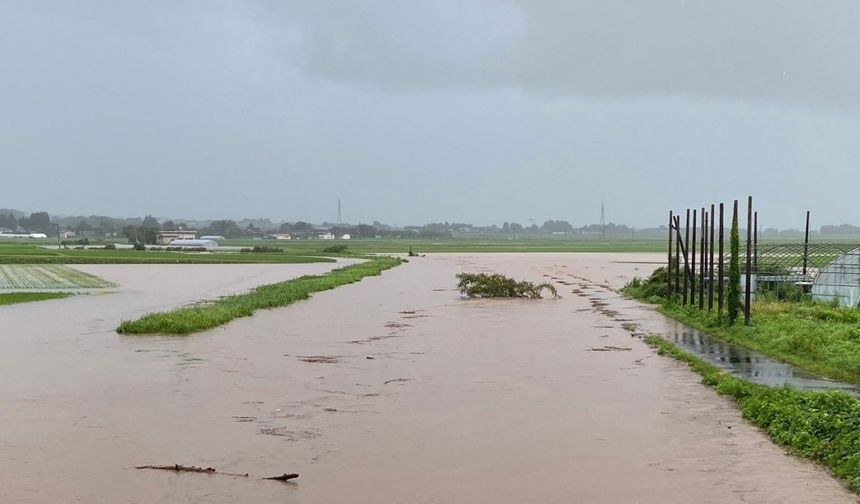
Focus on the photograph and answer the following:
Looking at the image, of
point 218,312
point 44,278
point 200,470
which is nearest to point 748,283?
point 200,470

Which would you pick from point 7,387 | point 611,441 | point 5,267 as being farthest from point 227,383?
point 5,267

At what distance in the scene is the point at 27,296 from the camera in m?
33.2

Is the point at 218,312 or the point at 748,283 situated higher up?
the point at 748,283

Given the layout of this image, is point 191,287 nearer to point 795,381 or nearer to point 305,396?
point 305,396

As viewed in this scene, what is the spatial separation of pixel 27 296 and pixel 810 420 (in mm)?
30240

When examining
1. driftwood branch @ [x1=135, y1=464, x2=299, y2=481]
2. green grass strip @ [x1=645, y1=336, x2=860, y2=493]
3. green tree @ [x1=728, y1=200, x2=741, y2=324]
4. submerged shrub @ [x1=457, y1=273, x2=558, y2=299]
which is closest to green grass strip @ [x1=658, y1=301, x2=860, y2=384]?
green tree @ [x1=728, y1=200, x2=741, y2=324]

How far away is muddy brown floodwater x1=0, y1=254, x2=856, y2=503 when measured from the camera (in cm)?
876

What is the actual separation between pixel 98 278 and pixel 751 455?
42.9m

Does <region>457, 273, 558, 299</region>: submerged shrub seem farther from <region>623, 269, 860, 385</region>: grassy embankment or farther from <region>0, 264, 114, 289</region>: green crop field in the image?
<region>0, 264, 114, 289</region>: green crop field

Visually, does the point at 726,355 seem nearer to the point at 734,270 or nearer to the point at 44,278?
the point at 734,270

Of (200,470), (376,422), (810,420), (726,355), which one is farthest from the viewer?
(726,355)

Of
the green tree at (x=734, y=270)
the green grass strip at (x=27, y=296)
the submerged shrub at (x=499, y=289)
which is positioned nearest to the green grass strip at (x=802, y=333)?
the green tree at (x=734, y=270)

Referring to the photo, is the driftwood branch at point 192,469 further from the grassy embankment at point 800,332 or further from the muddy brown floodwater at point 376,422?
the grassy embankment at point 800,332

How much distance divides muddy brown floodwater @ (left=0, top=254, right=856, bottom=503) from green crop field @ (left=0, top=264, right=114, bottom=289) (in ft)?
60.8
